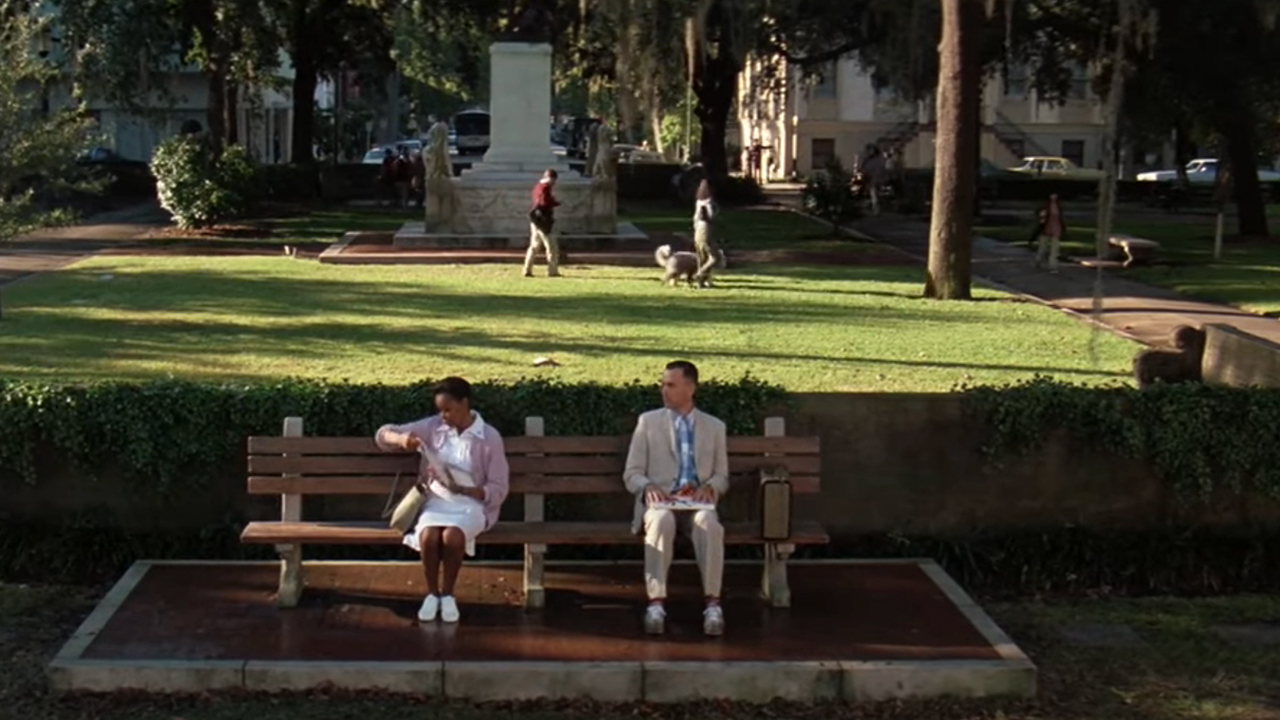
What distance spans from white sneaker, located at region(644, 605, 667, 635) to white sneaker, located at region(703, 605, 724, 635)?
19 centimetres

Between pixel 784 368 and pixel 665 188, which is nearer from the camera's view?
pixel 784 368

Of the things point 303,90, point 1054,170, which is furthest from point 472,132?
point 1054,170

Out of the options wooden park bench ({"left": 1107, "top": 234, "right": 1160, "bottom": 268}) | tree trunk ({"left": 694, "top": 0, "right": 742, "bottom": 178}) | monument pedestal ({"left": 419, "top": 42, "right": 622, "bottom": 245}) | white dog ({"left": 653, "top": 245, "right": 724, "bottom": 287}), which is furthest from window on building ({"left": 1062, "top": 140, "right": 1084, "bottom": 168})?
white dog ({"left": 653, "top": 245, "right": 724, "bottom": 287})

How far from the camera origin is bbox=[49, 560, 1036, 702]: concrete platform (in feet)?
20.7

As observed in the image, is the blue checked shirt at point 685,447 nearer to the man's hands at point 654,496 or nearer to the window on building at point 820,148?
the man's hands at point 654,496

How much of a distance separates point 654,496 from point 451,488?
91 cm

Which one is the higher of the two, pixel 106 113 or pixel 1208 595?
pixel 106 113

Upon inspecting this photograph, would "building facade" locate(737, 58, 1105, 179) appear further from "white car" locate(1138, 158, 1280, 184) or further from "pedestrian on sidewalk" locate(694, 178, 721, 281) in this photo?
"pedestrian on sidewalk" locate(694, 178, 721, 281)

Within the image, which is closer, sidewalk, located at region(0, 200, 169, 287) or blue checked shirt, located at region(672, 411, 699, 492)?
blue checked shirt, located at region(672, 411, 699, 492)

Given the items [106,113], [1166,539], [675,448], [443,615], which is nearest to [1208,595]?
[1166,539]

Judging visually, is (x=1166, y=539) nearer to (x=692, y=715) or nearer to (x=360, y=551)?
(x=692, y=715)

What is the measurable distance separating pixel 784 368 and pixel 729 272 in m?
10.5

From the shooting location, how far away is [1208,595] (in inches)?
→ 322

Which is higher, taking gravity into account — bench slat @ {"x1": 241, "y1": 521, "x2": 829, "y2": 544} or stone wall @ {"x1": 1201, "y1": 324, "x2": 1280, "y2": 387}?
stone wall @ {"x1": 1201, "y1": 324, "x2": 1280, "y2": 387}
